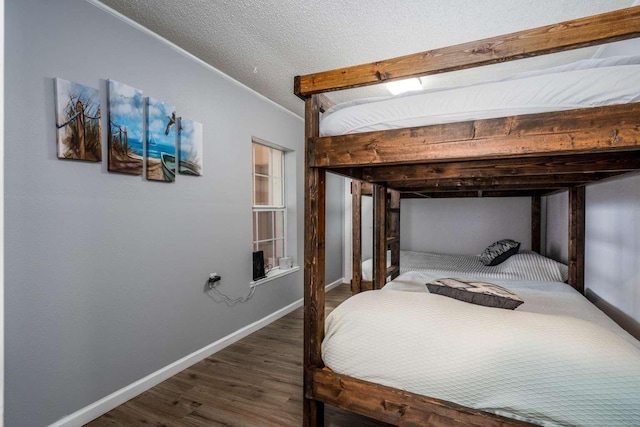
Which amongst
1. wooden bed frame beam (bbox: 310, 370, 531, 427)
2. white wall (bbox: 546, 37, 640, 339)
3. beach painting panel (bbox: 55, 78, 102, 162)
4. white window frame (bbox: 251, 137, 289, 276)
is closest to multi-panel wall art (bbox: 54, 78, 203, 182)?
beach painting panel (bbox: 55, 78, 102, 162)

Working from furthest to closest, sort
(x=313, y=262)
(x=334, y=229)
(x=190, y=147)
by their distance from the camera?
(x=334, y=229) < (x=190, y=147) < (x=313, y=262)

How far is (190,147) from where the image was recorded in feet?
7.75

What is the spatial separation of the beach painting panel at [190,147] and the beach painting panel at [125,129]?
0.33 m

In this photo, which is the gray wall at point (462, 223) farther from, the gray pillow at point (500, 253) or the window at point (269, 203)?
the window at point (269, 203)

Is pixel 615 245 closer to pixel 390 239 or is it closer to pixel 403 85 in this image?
pixel 390 239

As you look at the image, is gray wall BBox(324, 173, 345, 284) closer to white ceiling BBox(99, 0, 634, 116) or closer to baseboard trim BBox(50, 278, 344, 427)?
baseboard trim BBox(50, 278, 344, 427)

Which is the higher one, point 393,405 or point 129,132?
point 129,132

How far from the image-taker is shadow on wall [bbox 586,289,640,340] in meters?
1.73

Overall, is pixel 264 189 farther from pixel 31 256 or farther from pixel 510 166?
pixel 510 166

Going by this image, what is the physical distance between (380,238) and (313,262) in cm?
147

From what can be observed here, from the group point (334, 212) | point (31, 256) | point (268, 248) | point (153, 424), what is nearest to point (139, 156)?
point (31, 256)

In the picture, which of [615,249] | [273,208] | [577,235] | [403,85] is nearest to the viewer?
[615,249]

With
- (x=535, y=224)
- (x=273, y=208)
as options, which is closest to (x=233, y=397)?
(x=273, y=208)

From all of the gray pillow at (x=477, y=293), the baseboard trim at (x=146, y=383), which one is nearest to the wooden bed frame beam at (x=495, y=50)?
the gray pillow at (x=477, y=293)
